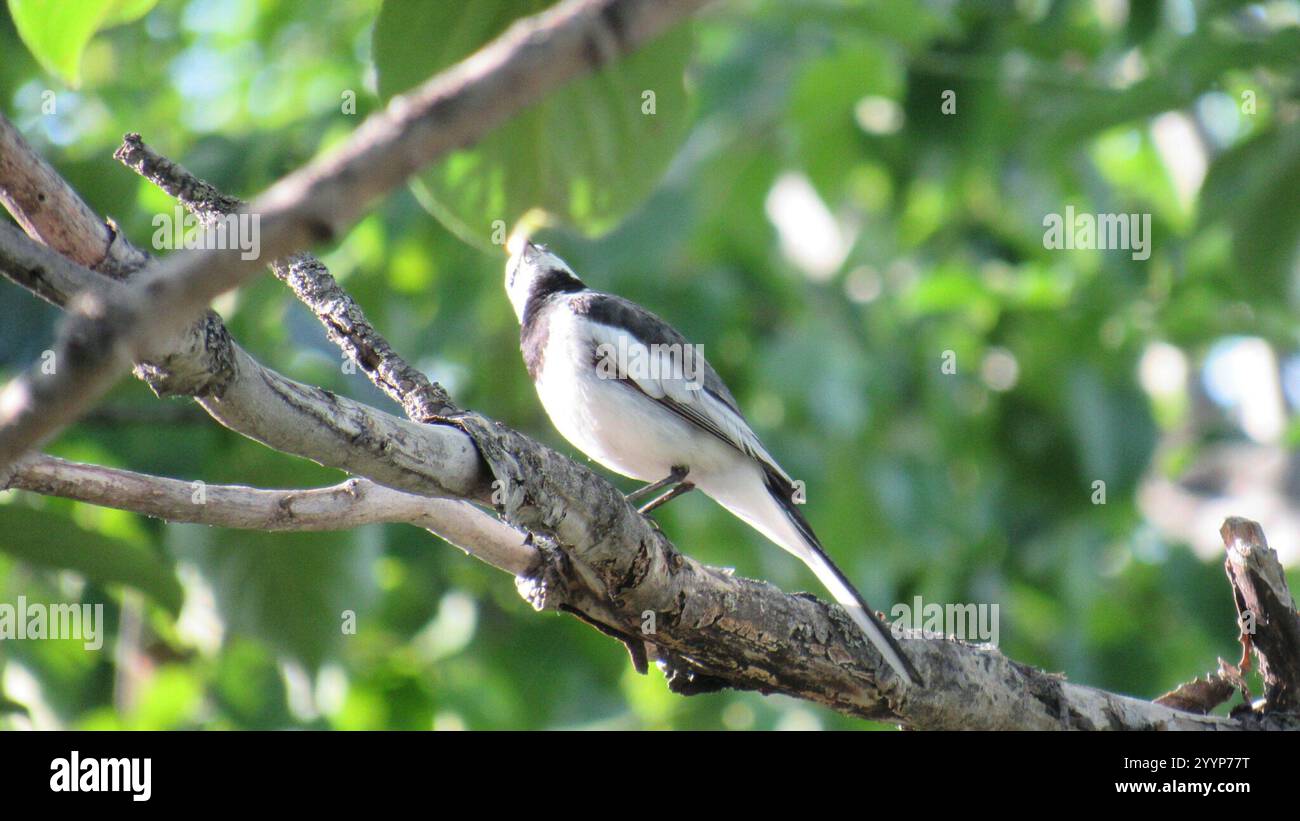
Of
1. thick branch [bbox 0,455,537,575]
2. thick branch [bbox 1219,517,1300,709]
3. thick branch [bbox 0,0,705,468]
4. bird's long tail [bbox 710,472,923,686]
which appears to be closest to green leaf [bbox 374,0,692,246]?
thick branch [bbox 0,455,537,575]

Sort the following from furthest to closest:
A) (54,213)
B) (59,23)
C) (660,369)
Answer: (660,369) < (59,23) < (54,213)

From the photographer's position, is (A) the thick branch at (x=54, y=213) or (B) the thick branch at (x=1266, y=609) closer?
(A) the thick branch at (x=54, y=213)

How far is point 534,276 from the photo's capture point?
4.37 meters

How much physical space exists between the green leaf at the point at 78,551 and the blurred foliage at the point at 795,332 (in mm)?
149

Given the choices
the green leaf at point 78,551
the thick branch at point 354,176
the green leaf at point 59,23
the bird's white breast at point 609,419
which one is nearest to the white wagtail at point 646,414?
the bird's white breast at point 609,419

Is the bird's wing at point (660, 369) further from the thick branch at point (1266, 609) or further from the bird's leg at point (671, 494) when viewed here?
the thick branch at point (1266, 609)

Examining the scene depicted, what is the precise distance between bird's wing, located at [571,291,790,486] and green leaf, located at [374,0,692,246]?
5.75 ft

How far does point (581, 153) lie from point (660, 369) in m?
1.96

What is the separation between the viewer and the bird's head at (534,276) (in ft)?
14.2

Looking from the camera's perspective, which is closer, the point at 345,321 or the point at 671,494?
the point at 345,321

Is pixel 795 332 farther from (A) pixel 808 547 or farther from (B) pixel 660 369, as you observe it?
(A) pixel 808 547

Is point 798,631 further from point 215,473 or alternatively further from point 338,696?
point 338,696

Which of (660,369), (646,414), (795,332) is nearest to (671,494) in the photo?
(646,414)

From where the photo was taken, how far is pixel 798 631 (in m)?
2.58
